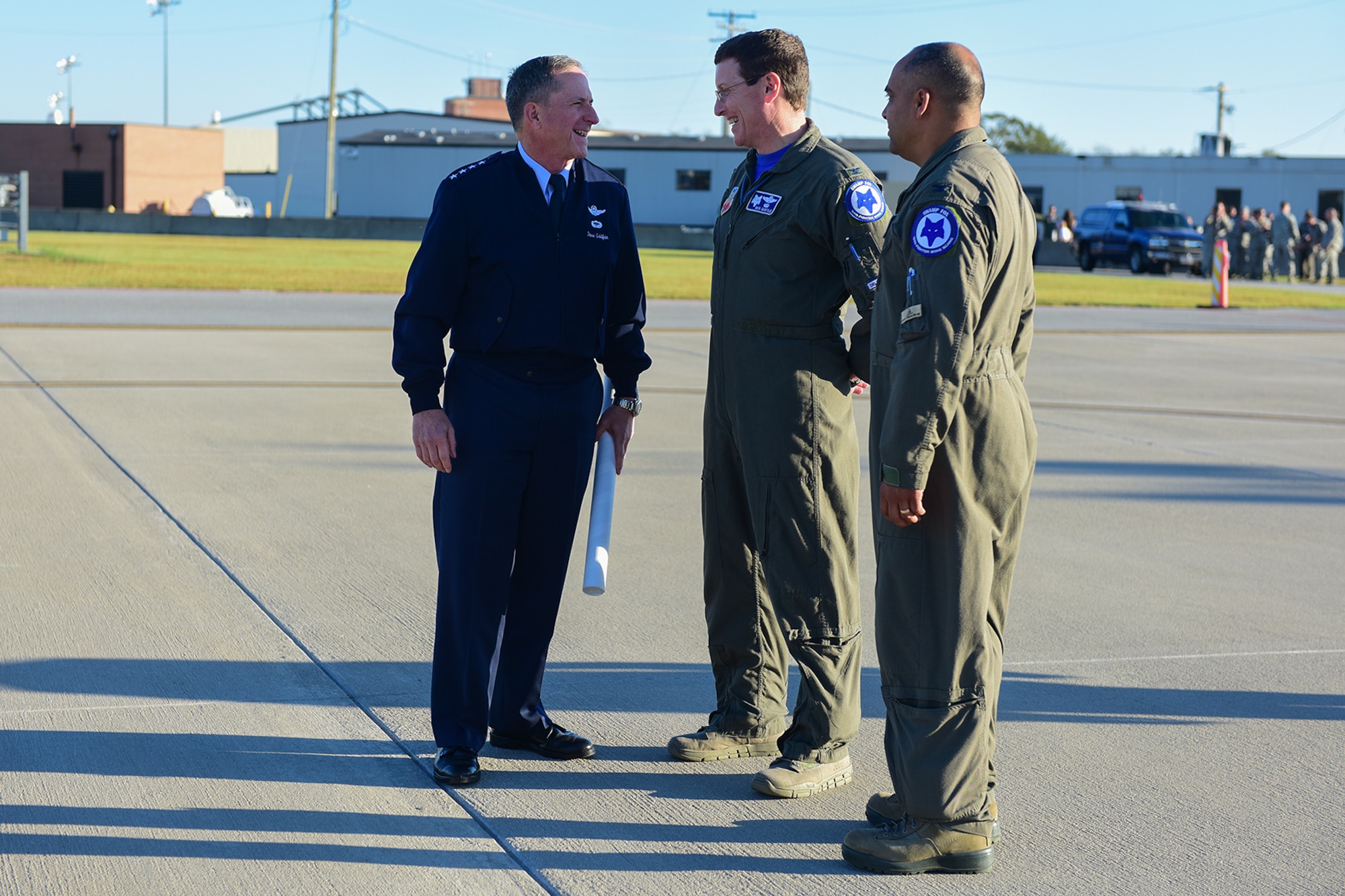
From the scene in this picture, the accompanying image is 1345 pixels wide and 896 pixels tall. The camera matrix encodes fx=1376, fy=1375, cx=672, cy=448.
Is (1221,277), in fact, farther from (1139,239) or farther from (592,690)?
(592,690)

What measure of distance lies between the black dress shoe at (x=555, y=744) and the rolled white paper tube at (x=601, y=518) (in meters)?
0.46

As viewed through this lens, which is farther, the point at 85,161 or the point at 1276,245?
the point at 85,161

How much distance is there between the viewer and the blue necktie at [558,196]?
4.04 metres

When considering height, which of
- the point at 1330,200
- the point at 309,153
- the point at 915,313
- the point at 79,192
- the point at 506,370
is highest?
the point at 309,153

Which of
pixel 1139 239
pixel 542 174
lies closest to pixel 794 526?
pixel 542 174

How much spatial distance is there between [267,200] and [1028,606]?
8842cm

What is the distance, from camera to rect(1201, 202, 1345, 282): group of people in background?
3719cm

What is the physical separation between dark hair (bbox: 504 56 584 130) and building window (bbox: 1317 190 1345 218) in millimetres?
55016

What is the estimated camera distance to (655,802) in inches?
153

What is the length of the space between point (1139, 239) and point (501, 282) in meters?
38.9

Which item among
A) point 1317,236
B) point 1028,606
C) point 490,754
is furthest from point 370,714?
point 1317,236

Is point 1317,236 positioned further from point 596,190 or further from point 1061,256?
point 596,190

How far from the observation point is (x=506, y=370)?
4.02m

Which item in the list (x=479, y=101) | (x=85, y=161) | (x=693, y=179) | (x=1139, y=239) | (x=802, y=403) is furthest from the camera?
(x=479, y=101)
